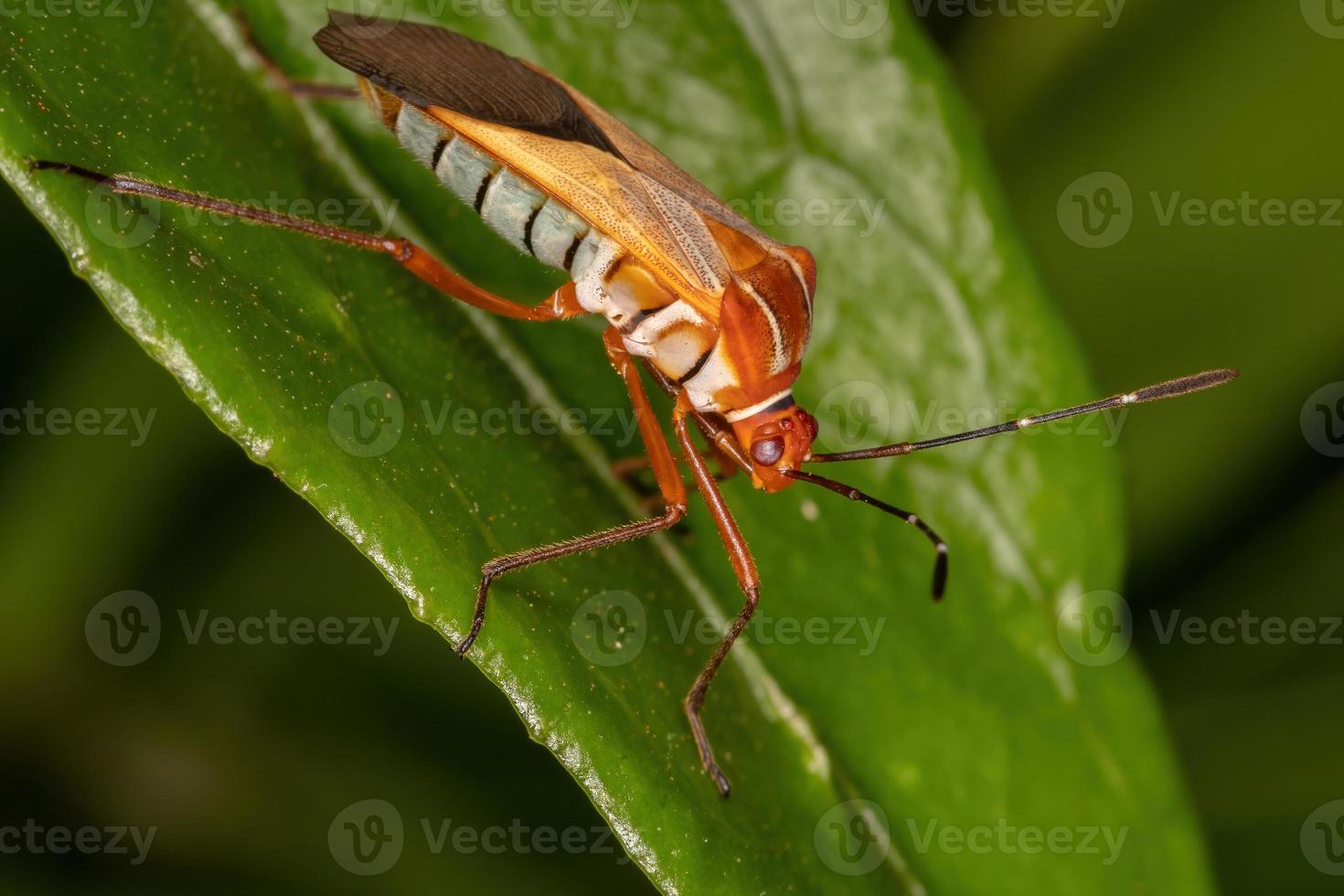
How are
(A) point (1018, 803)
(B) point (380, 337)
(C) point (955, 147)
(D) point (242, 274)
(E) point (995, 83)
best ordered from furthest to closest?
(E) point (995, 83)
(C) point (955, 147)
(A) point (1018, 803)
(B) point (380, 337)
(D) point (242, 274)

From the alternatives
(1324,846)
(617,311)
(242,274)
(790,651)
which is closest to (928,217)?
(617,311)

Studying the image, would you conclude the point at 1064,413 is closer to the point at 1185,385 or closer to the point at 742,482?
the point at 1185,385

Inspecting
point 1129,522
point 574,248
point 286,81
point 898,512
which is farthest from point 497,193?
point 1129,522

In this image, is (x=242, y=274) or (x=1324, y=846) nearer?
(x=242, y=274)

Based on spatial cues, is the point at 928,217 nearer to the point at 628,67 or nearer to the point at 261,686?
the point at 628,67

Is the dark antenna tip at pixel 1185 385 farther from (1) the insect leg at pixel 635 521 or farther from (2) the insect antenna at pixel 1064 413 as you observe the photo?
(1) the insect leg at pixel 635 521
